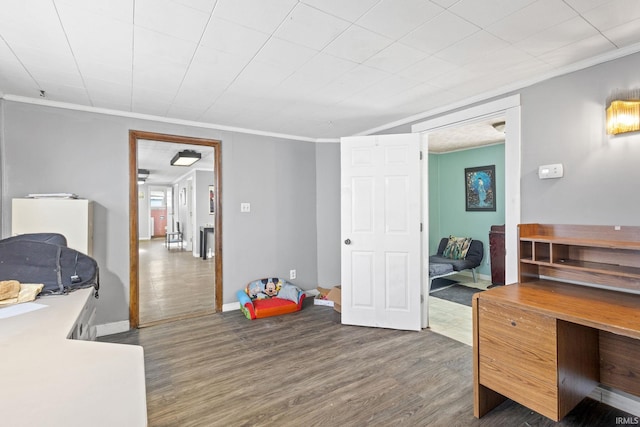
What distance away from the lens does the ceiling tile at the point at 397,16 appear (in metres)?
1.53

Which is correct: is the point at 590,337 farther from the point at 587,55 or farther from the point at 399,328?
the point at 587,55

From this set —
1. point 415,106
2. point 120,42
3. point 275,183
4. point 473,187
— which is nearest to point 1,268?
point 120,42

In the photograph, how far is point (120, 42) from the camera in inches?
72.4

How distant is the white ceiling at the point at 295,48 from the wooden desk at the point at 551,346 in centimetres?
157

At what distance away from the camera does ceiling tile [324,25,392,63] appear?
1.79 meters

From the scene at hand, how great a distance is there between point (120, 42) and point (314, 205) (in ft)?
9.82

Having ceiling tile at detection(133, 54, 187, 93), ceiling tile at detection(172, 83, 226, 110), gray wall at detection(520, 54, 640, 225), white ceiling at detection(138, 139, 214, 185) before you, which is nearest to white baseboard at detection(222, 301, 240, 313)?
white ceiling at detection(138, 139, 214, 185)

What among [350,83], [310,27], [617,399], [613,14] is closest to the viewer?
[613,14]

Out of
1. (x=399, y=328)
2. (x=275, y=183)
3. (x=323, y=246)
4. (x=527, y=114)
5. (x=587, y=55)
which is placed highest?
(x=587, y=55)

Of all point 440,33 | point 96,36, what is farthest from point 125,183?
point 440,33

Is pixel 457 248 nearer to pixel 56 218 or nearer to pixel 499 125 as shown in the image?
pixel 499 125

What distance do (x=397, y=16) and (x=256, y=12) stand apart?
0.75 metres

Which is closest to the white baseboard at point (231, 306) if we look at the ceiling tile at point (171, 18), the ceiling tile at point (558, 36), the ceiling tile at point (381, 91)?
the ceiling tile at point (381, 91)

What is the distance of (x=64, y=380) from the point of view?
95cm
